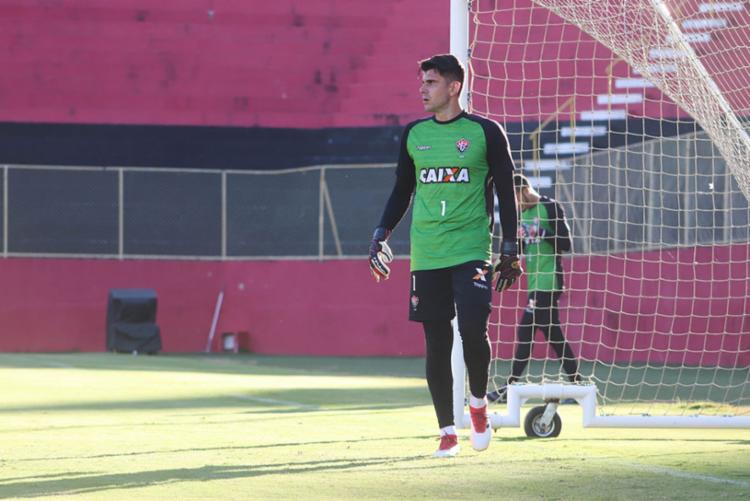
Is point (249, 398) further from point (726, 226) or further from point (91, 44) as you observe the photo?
point (91, 44)

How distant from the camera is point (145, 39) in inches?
1125

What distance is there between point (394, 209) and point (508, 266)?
71 centimetres

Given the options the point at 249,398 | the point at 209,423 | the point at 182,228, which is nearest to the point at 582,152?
the point at 182,228

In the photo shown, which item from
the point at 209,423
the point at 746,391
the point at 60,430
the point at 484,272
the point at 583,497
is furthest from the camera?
the point at 746,391

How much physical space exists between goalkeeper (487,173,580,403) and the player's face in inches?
144

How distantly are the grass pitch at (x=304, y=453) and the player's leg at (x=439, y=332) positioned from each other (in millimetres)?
170

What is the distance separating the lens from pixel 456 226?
672 cm

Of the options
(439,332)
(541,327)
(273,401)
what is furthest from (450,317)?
(273,401)

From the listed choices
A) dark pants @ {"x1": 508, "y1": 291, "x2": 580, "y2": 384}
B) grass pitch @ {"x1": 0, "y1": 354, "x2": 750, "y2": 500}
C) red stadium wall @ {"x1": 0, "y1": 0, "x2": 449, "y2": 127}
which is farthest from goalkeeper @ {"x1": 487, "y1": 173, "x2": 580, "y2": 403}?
red stadium wall @ {"x1": 0, "y1": 0, "x2": 449, "y2": 127}

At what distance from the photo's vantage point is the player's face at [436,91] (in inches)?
267

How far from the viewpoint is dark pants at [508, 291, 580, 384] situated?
10.3m

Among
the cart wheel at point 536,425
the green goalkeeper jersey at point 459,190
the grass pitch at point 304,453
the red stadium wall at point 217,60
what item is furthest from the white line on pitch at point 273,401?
the red stadium wall at point 217,60

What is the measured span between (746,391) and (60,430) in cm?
750

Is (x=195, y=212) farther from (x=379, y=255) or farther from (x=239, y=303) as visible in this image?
(x=379, y=255)
